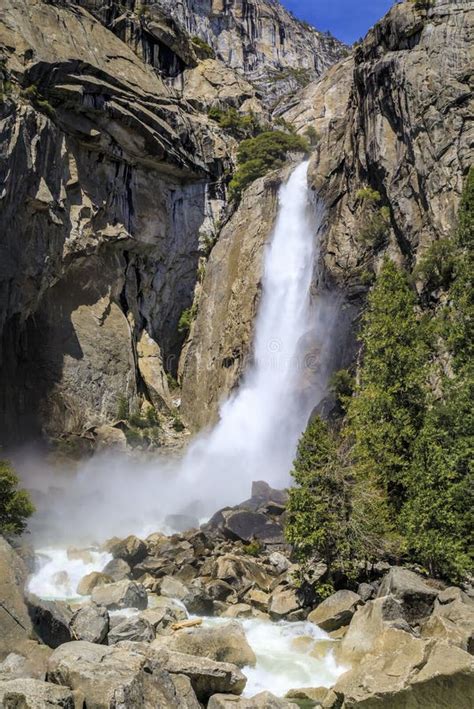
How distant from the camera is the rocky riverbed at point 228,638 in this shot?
913 cm

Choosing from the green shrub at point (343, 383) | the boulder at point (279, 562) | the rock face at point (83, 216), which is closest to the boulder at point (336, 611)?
the boulder at point (279, 562)

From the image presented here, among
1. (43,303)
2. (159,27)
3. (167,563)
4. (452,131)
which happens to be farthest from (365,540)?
(159,27)

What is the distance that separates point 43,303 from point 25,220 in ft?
21.6

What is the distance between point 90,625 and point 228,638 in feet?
10.2

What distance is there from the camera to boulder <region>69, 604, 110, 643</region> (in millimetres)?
13022

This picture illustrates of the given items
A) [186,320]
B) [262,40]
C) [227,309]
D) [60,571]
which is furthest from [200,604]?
[262,40]

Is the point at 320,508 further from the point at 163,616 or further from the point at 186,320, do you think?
the point at 186,320

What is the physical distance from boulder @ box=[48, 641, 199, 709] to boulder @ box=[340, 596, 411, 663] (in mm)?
3960

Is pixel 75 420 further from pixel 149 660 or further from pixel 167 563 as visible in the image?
pixel 149 660

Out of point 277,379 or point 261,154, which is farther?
point 261,154

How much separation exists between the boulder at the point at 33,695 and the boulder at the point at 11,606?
2619 mm

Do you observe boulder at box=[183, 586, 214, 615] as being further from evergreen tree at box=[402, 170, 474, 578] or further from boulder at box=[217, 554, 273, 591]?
evergreen tree at box=[402, 170, 474, 578]

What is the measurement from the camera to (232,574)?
63.5 feet

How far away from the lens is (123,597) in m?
17.1
